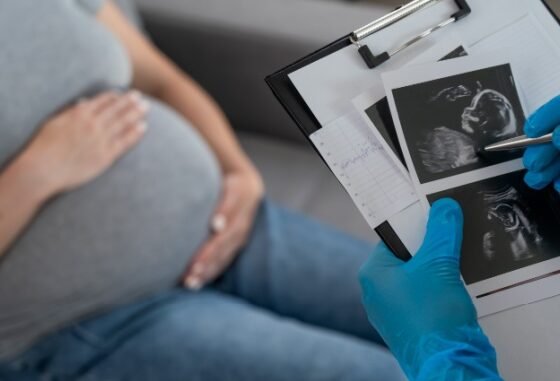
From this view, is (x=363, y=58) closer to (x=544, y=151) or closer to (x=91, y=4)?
(x=544, y=151)

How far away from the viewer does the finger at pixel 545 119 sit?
604mm

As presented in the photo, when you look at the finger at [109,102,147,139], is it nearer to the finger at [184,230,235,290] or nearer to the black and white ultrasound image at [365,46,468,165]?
the finger at [184,230,235,290]

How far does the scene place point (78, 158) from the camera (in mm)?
859

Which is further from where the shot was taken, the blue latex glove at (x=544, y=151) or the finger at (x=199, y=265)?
the finger at (x=199, y=265)

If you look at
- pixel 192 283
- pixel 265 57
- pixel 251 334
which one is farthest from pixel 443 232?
pixel 265 57

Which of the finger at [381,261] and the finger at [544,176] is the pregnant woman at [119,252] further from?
the finger at [544,176]

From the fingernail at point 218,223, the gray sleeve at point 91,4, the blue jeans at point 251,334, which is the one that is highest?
the gray sleeve at point 91,4

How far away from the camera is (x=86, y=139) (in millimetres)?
882

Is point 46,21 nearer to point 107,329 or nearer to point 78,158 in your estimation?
point 78,158

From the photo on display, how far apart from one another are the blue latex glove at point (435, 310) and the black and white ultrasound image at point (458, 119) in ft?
0.15

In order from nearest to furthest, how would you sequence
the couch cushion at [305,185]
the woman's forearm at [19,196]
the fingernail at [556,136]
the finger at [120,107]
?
the fingernail at [556,136], the woman's forearm at [19,196], the finger at [120,107], the couch cushion at [305,185]

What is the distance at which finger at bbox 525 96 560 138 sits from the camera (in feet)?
1.98

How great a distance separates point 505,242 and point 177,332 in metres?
0.47

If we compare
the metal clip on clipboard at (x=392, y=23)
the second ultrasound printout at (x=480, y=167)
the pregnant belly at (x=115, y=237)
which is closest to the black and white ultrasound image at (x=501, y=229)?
the second ultrasound printout at (x=480, y=167)
